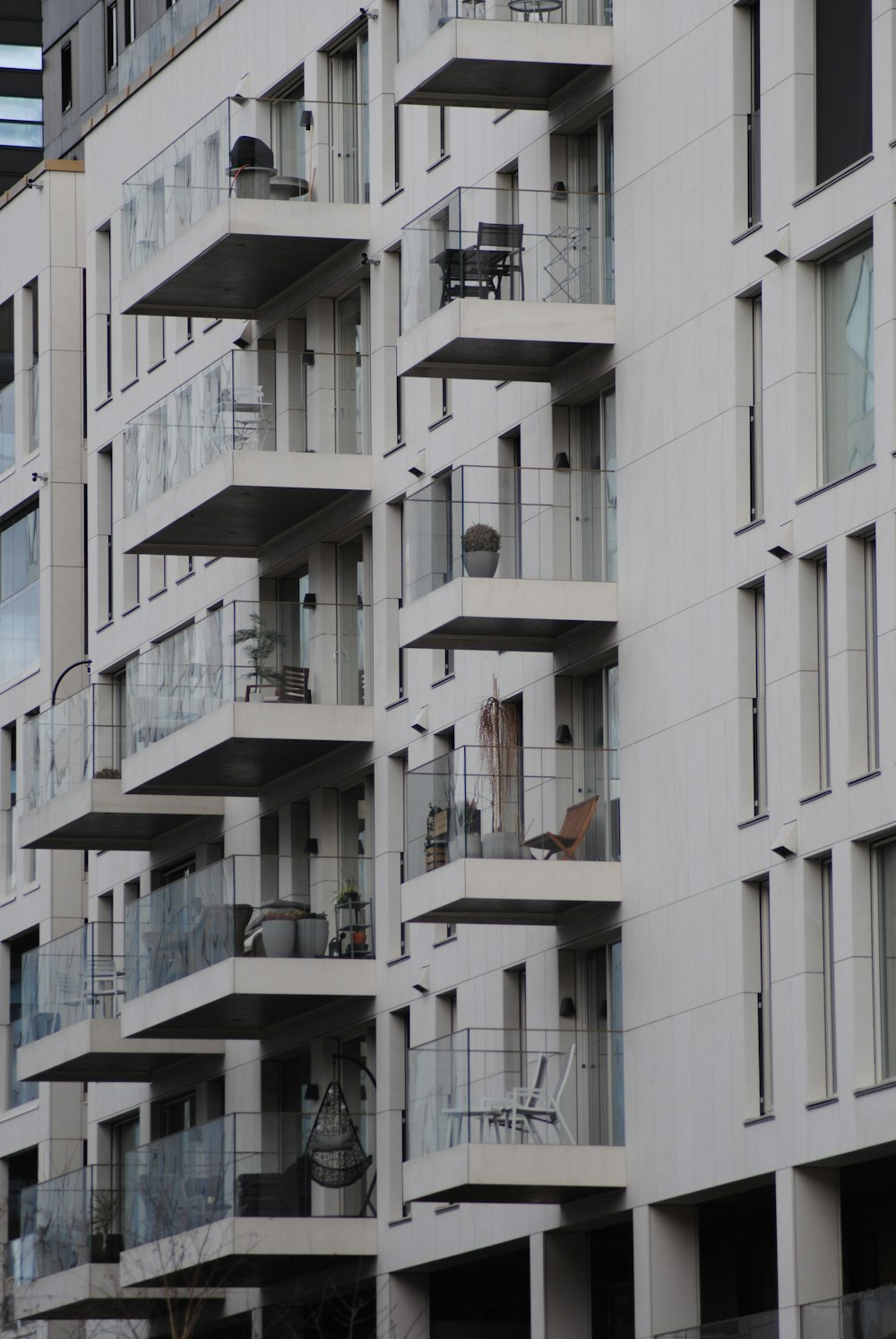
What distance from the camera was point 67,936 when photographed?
5144 centimetres

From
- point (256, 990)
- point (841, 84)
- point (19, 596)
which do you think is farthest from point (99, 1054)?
point (841, 84)

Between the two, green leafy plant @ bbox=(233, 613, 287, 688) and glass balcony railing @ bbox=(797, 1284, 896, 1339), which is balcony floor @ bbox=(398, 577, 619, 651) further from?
glass balcony railing @ bbox=(797, 1284, 896, 1339)

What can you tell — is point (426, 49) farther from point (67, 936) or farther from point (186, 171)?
point (67, 936)

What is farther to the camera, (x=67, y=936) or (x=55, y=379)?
(x=55, y=379)

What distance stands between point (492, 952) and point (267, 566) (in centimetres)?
896

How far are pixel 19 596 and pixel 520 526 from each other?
23338 millimetres

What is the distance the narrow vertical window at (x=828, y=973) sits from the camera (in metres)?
33.4

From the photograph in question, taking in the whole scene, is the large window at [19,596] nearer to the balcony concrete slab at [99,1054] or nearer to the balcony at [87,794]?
the balcony at [87,794]

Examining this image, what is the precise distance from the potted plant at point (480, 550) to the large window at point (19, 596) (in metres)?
21.9

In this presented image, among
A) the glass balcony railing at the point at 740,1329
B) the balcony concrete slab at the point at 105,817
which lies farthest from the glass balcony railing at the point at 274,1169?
the glass balcony railing at the point at 740,1329

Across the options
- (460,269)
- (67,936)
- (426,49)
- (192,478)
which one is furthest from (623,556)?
(67,936)

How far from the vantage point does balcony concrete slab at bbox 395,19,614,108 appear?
38625 mm

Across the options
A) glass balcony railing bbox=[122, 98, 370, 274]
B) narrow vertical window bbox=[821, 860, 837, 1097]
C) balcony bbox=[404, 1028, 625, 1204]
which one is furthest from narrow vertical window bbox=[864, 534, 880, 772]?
glass balcony railing bbox=[122, 98, 370, 274]

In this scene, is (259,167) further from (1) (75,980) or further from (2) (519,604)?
(1) (75,980)
